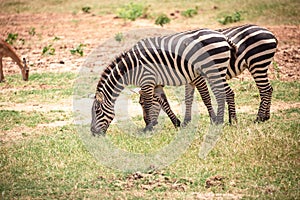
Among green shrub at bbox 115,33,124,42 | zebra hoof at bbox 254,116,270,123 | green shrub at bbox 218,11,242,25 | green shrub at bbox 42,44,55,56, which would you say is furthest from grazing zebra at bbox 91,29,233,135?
green shrub at bbox 218,11,242,25

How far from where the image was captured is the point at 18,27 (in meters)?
24.1

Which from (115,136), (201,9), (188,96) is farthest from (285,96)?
(201,9)

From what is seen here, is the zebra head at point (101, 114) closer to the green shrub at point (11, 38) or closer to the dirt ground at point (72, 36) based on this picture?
the dirt ground at point (72, 36)

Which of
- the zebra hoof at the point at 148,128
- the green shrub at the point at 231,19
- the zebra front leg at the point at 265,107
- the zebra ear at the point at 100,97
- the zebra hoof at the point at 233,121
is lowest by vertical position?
the green shrub at the point at 231,19

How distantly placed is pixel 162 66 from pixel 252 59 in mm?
1860

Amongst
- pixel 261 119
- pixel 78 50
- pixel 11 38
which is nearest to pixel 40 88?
pixel 78 50

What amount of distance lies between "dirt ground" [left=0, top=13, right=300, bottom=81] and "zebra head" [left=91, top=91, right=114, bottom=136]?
635cm

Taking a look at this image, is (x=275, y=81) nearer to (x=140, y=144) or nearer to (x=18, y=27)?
(x=140, y=144)

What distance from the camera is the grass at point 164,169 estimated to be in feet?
25.8

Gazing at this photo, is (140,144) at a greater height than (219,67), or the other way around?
(219,67)

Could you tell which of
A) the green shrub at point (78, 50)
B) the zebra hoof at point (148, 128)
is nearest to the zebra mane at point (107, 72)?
the zebra hoof at point (148, 128)

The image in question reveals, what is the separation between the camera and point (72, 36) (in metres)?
21.9

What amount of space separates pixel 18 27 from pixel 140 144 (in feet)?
51.6

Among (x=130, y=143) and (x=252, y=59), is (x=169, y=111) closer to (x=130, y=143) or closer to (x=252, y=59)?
(x=130, y=143)
